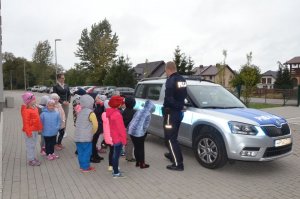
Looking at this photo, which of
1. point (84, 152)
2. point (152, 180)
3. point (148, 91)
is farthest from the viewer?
point (148, 91)

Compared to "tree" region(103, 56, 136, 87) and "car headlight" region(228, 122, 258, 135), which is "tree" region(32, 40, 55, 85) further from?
"car headlight" region(228, 122, 258, 135)

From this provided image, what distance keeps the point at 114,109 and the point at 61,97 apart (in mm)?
3165

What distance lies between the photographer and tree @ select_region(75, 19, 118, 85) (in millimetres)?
56594

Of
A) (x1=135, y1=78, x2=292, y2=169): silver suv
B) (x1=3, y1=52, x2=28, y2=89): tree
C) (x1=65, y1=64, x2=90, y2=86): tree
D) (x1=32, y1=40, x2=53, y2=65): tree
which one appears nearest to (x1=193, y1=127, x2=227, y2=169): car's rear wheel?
(x1=135, y1=78, x2=292, y2=169): silver suv

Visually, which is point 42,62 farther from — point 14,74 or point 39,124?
point 39,124

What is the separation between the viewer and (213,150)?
619 centimetres

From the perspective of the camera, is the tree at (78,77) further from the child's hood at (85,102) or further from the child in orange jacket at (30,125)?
the child's hood at (85,102)

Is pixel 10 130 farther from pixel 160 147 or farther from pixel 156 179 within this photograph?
pixel 156 179

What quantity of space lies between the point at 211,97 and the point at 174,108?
1.34 meters

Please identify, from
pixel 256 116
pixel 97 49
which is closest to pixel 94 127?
pixel 256 116

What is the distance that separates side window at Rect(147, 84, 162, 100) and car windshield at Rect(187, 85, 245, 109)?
3.64 feet

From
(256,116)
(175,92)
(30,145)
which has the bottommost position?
(30,145)

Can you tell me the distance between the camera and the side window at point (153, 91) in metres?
8.14

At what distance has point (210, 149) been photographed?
246 inches
